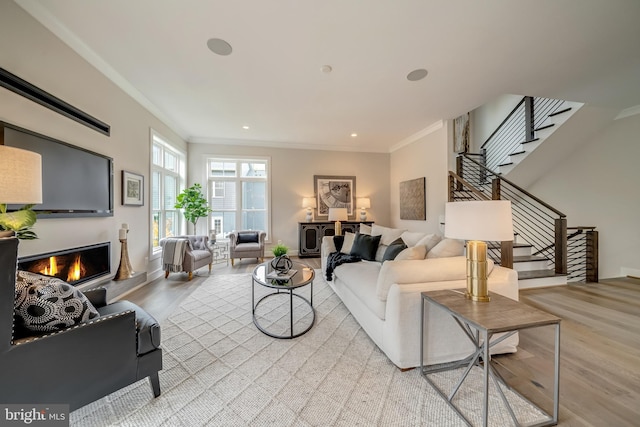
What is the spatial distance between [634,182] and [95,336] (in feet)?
24.5

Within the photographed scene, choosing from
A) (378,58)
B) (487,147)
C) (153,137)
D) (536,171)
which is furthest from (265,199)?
(536,171)

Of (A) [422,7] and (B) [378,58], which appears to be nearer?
(A) [422,7]

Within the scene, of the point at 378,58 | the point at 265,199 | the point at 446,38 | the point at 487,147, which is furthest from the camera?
the point at 265,199

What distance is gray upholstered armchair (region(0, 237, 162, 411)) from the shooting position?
1.04 metres

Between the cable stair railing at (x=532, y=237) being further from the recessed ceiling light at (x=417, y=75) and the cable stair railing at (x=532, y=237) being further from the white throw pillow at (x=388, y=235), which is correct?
the recessed ceiling light at (x=417, y=75)

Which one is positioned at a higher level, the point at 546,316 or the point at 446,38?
the point at 446,38

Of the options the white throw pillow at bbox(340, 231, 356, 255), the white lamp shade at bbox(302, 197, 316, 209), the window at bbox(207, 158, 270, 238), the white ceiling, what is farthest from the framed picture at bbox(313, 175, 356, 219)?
the white throw pillow at bbox(340, 231, 356, 255)

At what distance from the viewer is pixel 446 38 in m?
2.34

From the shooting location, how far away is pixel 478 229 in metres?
1.50

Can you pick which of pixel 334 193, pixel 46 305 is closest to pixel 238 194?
pixel 334 193

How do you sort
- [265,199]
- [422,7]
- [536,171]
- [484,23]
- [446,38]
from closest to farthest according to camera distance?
[422,7]
[484,23]
[446,38]
[536,171]
[265,199]

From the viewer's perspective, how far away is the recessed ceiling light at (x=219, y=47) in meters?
2.40

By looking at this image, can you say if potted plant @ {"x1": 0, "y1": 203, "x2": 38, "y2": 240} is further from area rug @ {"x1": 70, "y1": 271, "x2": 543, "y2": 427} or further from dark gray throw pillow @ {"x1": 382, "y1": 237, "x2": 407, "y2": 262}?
dark gray throw pillow @ {"x1": 382, "y1": 237, "x2": 407, "y2": 262}

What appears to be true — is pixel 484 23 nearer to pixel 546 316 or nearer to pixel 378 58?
pixel 378 58
